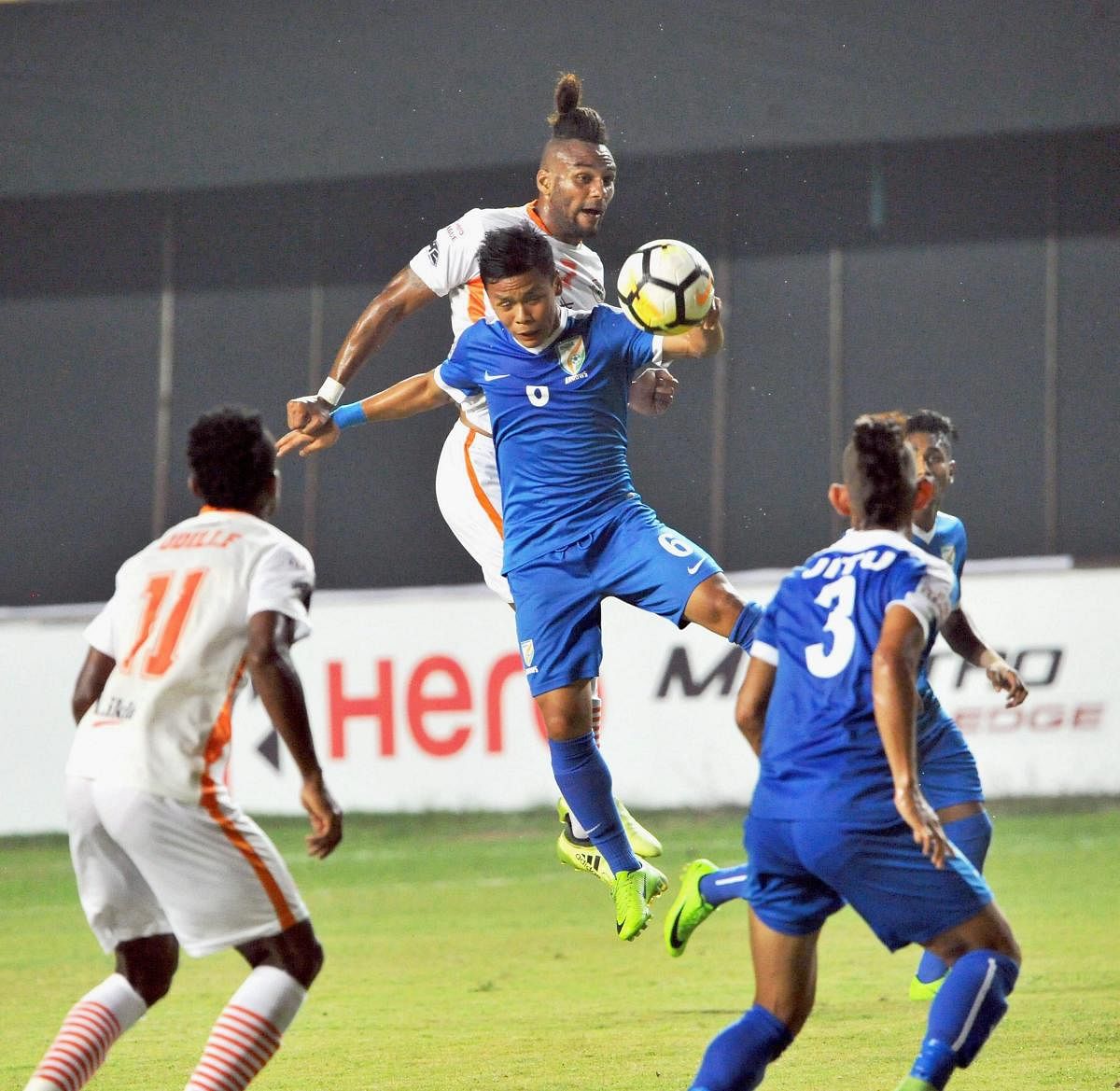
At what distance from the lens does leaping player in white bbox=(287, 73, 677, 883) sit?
19.7 ft

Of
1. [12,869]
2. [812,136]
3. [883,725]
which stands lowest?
[12,869]

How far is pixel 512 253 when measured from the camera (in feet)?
17.6

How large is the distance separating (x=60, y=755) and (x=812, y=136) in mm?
8009

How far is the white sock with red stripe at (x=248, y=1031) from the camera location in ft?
12.9

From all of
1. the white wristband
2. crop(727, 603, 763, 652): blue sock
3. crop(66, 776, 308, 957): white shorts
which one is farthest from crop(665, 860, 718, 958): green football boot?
the white wristband

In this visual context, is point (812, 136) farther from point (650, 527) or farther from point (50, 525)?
point (650, 527)

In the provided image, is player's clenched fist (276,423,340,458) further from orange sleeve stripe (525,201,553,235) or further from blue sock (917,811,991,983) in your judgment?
blue sock (917,811,991,983)

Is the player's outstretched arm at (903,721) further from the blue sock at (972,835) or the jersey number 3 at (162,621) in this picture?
the blue sock at (972,835)

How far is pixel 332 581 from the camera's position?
50.5 feet

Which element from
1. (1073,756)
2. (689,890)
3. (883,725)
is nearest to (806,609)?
(883,725)

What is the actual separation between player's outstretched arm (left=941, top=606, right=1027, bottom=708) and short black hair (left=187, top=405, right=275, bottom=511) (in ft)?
7.06

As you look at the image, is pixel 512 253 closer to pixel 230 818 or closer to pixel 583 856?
pixel 583 856

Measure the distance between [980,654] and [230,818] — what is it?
256 cm

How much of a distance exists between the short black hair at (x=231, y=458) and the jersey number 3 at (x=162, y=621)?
0.23 m
